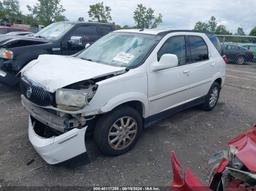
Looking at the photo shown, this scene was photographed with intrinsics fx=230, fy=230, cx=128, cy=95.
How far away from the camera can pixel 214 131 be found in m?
4.34

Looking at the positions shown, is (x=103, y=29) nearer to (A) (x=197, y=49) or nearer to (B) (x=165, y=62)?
(A) (x=197, y=49)

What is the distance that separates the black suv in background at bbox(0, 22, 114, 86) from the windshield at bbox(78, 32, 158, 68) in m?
A: 1.83

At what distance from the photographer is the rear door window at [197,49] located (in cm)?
433

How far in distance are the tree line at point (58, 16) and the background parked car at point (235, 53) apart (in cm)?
1360

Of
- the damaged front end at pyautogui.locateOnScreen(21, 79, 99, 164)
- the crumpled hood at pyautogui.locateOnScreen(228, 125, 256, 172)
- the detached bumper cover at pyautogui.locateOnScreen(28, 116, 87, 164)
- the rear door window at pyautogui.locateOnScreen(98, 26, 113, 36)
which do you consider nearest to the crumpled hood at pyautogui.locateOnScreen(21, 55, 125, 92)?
the damaged front end at pyautogui.locateOnScreen(21, 79, 99, 164)

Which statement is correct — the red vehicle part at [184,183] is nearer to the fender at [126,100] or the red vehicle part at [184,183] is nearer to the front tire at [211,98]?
the fender at [126,100]

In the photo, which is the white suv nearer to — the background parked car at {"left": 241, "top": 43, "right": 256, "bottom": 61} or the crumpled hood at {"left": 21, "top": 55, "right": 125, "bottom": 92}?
the crumpled hood at {"left": 21, "top": 55, "right": 125, "bottom": 92}

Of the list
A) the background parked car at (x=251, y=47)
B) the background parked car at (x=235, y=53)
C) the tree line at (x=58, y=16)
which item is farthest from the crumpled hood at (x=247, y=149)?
the tree line at (x=58, y=16)

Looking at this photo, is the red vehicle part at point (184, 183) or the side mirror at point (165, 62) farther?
the side mirror at point (165, 62)

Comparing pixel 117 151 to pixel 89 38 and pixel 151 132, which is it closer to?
pixel 151 132

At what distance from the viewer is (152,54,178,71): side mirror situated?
3.35 m

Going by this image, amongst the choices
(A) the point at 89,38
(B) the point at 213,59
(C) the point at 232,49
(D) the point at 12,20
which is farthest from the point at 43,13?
(B) the point at 213,59

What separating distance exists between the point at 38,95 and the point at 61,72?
400mm

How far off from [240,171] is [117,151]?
1.87 meters
